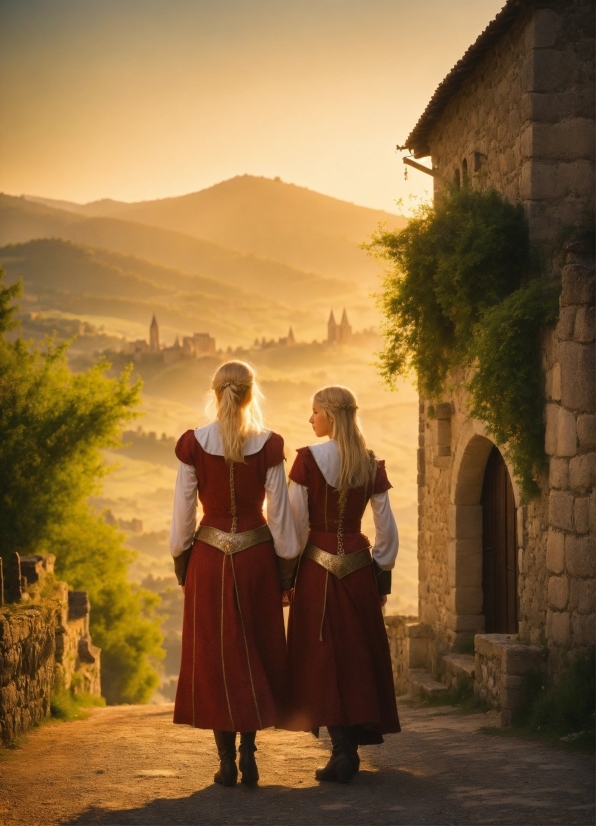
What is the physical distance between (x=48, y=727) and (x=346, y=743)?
3525mm

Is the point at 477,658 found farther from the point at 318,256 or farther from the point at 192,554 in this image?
the point at 318,256

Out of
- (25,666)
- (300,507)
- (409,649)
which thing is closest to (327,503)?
(300,507)

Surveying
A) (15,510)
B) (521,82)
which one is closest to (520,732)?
(521,82)

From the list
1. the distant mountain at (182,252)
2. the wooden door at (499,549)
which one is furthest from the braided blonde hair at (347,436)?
the distant mountain at (182,252)

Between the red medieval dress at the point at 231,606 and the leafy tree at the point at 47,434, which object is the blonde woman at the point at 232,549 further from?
the leafy tree at the point at 47,434

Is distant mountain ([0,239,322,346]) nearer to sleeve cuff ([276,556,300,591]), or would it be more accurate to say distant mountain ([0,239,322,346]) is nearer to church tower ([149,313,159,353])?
church tower ([149,313,159,353])

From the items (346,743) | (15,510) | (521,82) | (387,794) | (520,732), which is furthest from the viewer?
(15,510)

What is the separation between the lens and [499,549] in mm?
10070

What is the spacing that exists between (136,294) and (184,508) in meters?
111

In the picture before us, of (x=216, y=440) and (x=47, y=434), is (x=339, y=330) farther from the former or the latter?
(x=216, y=440)

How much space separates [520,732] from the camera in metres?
6.90

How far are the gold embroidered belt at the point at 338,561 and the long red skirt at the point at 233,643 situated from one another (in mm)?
244

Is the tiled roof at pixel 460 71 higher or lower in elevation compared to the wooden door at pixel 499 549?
higher

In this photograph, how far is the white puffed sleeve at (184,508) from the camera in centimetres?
525
